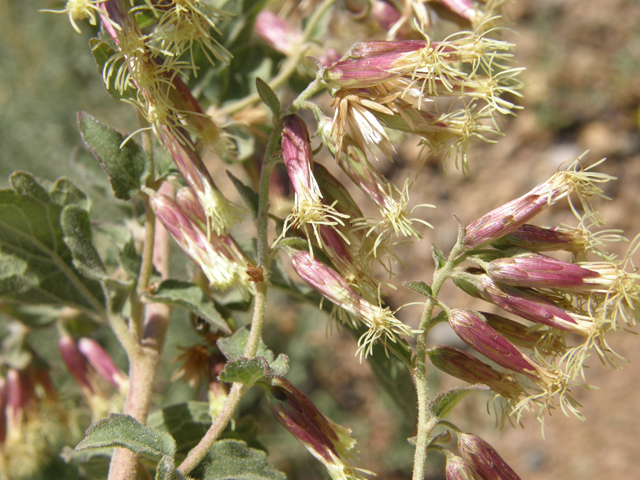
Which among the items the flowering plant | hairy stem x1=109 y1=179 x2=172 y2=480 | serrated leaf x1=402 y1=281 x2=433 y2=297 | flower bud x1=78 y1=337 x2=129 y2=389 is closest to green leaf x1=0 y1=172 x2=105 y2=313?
the flowering plant

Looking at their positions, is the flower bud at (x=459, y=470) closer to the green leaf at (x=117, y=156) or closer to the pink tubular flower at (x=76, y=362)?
the green leaf at (x=117, y=156)

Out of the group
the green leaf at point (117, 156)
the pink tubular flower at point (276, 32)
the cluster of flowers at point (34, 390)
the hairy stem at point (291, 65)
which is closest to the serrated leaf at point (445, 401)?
the green leaf at point (117, 156)

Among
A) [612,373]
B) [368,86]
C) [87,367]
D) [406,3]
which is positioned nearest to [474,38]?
[368,86]

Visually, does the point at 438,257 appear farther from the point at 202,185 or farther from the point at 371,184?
the point at 202,185

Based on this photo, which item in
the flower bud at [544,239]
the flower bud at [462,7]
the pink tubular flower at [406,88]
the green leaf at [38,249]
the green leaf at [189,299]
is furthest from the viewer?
the flower bud at [462,7]

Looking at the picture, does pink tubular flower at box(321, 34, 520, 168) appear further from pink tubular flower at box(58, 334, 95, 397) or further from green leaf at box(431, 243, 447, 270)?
pink tubular flower at box(58, 334, 95, 397)

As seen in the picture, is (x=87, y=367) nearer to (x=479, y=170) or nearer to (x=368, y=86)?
(x=368, y=86)
